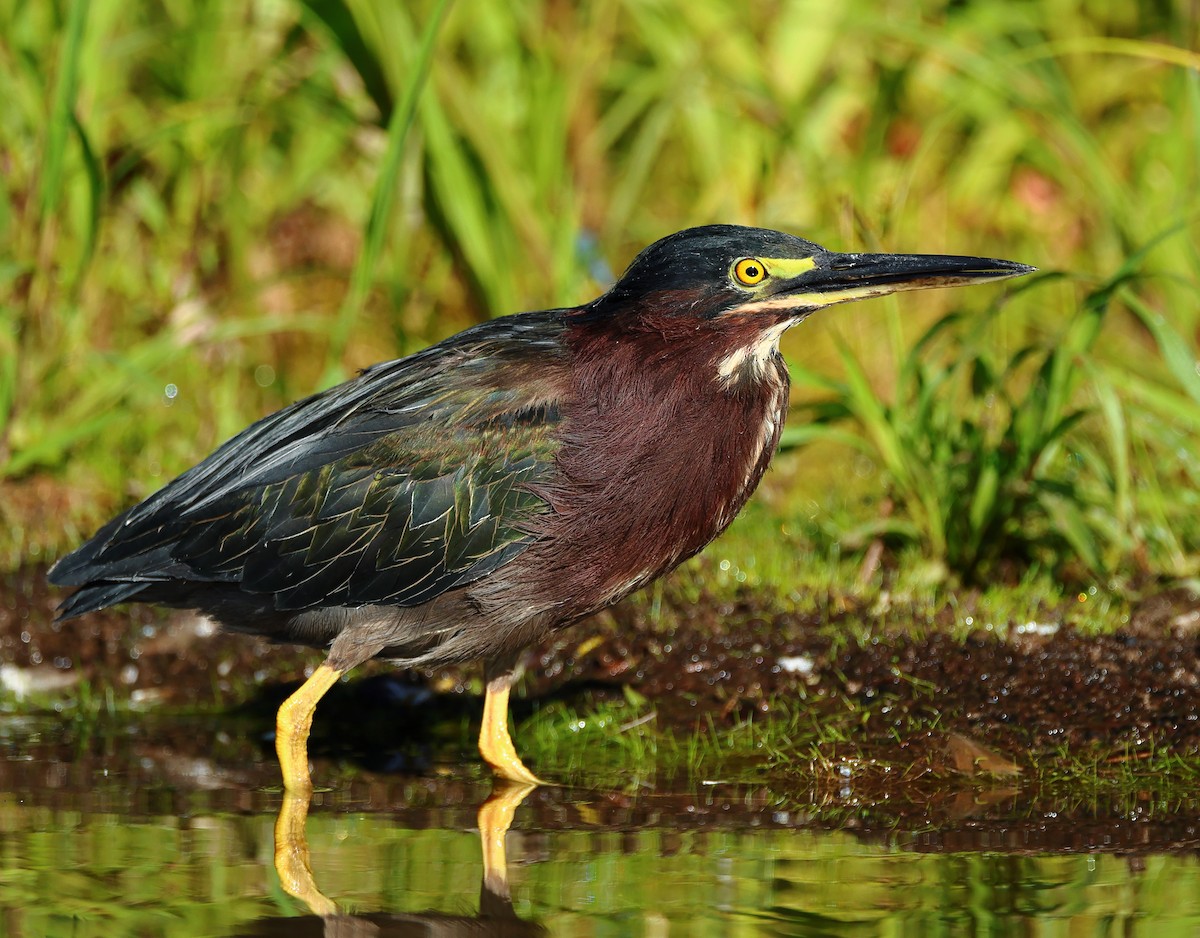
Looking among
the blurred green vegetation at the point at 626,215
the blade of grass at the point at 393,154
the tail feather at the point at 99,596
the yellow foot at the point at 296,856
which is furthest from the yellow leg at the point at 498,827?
the blade of grass at the point at 393,154

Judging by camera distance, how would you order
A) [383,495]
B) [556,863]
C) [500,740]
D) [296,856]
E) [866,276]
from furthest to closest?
[500,740] → [383,495] → [866,276] → [296,856] → [556,863]

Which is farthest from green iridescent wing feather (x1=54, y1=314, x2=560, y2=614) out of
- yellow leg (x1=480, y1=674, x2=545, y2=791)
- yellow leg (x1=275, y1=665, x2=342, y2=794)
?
yellow leg (x1=480, y1=674, x2=545, y2=791)

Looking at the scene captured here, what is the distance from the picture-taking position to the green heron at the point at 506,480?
14.5 ft

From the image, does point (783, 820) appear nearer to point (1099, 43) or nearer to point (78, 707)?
point (78, 707)

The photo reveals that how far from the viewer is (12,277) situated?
6270 millimetres

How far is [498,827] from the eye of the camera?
4.16 m

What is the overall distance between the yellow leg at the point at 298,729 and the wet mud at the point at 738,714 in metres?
0.09

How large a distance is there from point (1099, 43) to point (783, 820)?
10.3 feet

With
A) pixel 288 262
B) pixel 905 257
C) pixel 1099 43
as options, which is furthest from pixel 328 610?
pixel 288 262

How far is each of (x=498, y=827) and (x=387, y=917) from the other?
30.2 inches

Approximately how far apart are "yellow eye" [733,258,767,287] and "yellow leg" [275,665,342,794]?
5.28 ft

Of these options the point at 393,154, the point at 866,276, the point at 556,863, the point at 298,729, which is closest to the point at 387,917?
the point at 556,863

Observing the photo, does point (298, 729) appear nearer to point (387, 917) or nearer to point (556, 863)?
point (556, 863)

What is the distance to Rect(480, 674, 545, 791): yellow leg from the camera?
4.68 meters
